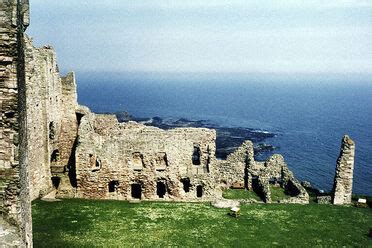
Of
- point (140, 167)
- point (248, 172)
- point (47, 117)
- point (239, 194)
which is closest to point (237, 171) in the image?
point (248, 172)

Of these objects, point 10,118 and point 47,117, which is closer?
point 10,118

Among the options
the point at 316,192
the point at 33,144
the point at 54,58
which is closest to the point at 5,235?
the point at 33,144

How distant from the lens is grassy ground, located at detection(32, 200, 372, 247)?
2134cm

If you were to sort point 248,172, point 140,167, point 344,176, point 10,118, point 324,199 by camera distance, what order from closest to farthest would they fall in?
point 10,118, point 140,167, point 344,176, point 324,199, point 248,172

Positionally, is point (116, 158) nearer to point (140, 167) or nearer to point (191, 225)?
point (140, 167)

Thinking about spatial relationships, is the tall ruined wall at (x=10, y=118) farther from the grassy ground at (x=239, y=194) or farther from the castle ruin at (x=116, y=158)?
the grassy ground at (x=239, y=194)

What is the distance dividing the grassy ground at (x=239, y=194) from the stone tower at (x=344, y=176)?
5529 millimetres

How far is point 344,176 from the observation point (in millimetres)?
29109

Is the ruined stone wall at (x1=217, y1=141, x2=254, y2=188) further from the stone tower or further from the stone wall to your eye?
the stone tower

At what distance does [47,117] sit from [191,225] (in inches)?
479

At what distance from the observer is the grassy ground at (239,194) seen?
100ft

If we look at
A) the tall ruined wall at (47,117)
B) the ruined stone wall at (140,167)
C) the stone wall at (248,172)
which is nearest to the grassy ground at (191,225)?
the ruined stone wall at (140,167)

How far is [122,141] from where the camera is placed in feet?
92.3

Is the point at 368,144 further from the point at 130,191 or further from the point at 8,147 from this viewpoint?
the point at 8,147
